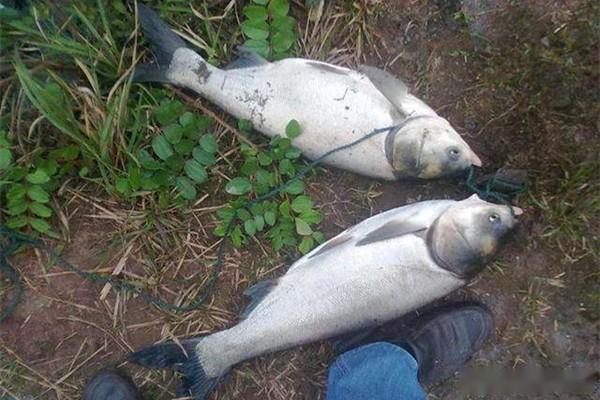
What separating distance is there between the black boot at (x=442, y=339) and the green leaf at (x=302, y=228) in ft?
1.93

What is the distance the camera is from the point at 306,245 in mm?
2775

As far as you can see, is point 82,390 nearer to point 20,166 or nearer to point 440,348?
point 20,166

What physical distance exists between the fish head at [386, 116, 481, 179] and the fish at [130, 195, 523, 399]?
17cm

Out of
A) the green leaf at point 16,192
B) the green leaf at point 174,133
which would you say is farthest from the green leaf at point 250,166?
the green leaf at point 16,192

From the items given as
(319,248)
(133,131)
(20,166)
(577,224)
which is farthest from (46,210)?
(577,224)

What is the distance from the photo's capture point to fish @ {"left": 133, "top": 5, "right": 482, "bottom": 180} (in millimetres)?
2578

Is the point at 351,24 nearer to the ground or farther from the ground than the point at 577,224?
farther from the ground

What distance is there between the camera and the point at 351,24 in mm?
2824

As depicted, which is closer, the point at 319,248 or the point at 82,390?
the point at 319,248

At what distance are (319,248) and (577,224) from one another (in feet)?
4.40

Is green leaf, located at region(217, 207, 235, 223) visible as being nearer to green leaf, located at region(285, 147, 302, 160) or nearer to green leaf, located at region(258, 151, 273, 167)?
green leaf, located at region(258, 151, 273, 167)

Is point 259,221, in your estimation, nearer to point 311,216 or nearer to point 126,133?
point 311,216

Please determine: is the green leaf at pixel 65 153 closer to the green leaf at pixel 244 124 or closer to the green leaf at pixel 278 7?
the green leaf at pixel 244 124

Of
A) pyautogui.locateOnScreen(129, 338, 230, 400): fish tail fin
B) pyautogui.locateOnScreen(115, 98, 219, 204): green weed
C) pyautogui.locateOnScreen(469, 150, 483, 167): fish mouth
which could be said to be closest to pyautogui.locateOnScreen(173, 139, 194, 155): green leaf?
pyautogui.locateOnScreen(115, 98, 219, 204): green weed
